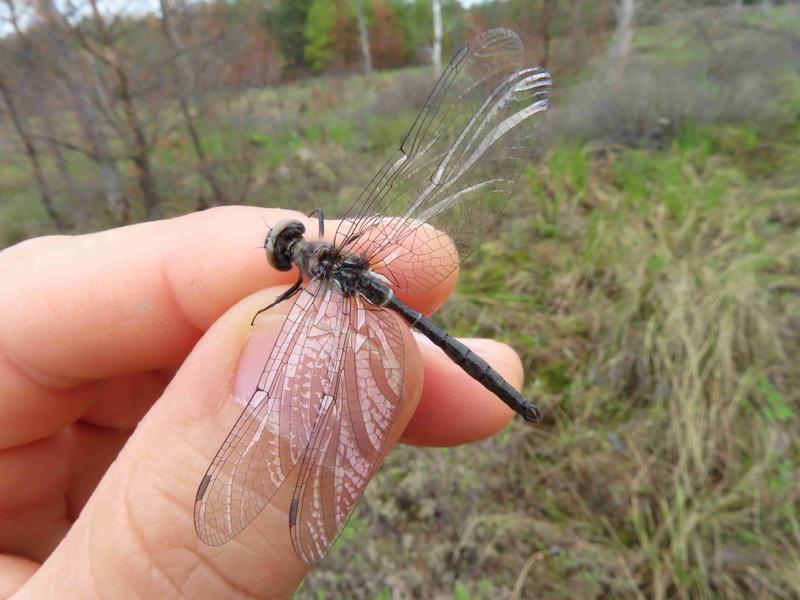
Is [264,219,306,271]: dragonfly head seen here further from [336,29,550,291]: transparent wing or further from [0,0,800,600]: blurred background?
[0,0,800,600]: blurred background

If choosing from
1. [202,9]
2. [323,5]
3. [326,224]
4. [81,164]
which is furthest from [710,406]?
[323,5]

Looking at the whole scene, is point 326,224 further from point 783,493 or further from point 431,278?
point 783,493

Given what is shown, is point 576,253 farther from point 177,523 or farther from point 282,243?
point 177,523

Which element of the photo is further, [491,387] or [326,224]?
[326,224]

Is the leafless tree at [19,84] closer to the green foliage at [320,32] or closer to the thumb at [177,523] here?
the thumb at [177,523]

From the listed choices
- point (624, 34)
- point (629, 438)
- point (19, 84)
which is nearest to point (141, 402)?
point (629, 438)

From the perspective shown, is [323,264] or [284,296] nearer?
[284,296]

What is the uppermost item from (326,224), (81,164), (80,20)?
(80,20)
